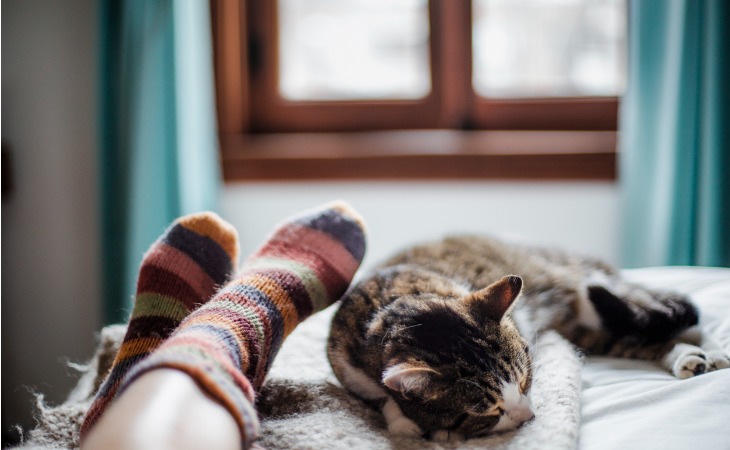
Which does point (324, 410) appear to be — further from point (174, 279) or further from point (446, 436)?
point (174, 279)

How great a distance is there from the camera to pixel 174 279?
3.12 ft

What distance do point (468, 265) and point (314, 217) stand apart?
274 mm

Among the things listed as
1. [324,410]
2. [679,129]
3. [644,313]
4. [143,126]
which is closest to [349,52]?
[143,126]

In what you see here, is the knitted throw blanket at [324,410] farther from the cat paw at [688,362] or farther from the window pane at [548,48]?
the window pane at [548,48]

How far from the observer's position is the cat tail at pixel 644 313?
903 millimetres

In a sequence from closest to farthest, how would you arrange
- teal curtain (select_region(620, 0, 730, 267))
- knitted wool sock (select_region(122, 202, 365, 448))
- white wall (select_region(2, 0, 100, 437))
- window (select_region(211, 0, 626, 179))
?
knitted wool sock (select_region(122, 202, 365, 448))
teal curtain (select_region(620, 0, 730, 267))
white wall (select_region(2, 0, 100, 437))
window (select_region(211, 0, 626, 179))

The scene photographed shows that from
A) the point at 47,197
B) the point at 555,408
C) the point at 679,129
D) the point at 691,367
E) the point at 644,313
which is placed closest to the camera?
the point at 555,408

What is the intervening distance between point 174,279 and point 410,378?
0.42 meters

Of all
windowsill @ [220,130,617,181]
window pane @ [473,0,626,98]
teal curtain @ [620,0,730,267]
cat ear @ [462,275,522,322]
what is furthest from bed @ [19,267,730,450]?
window pane @ [473,0,626,98]

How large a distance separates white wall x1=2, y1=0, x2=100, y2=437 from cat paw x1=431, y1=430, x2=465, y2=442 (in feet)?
4.17

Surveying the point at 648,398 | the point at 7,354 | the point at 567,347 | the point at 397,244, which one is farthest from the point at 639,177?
the point at 7,354

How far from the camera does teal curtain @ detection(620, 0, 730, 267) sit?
4.80 ft

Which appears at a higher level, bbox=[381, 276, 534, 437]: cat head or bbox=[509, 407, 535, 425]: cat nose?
bbox=[381, 276, 534, 437]: cat head

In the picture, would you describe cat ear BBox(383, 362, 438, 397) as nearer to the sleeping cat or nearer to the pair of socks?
the sleeping cat
